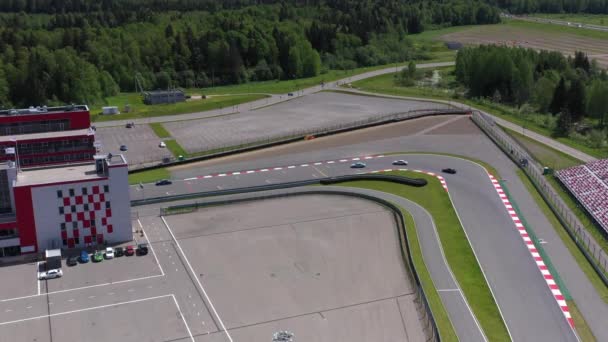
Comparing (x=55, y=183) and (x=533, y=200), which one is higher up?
(x=55, y=183)

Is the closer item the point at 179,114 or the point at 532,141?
the point at 532,141

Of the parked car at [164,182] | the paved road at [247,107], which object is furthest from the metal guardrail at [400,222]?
the paved road at [247,107]

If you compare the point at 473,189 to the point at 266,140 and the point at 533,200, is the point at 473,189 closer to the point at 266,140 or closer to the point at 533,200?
the point at 533,200

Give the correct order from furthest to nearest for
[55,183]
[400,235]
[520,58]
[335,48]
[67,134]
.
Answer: [335,48], [520,58], [67,134], [400,235], [55,183]

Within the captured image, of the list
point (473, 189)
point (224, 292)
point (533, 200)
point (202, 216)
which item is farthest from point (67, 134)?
point (533, 200)

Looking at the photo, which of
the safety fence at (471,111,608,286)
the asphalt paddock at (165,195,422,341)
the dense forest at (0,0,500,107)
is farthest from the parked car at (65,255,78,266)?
the dense forest at (0,0,500,107)

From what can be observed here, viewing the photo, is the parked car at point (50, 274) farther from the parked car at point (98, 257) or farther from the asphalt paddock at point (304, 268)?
the asphalt paddock at point (304, 268)

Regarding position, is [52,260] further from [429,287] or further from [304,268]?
[429,287]
